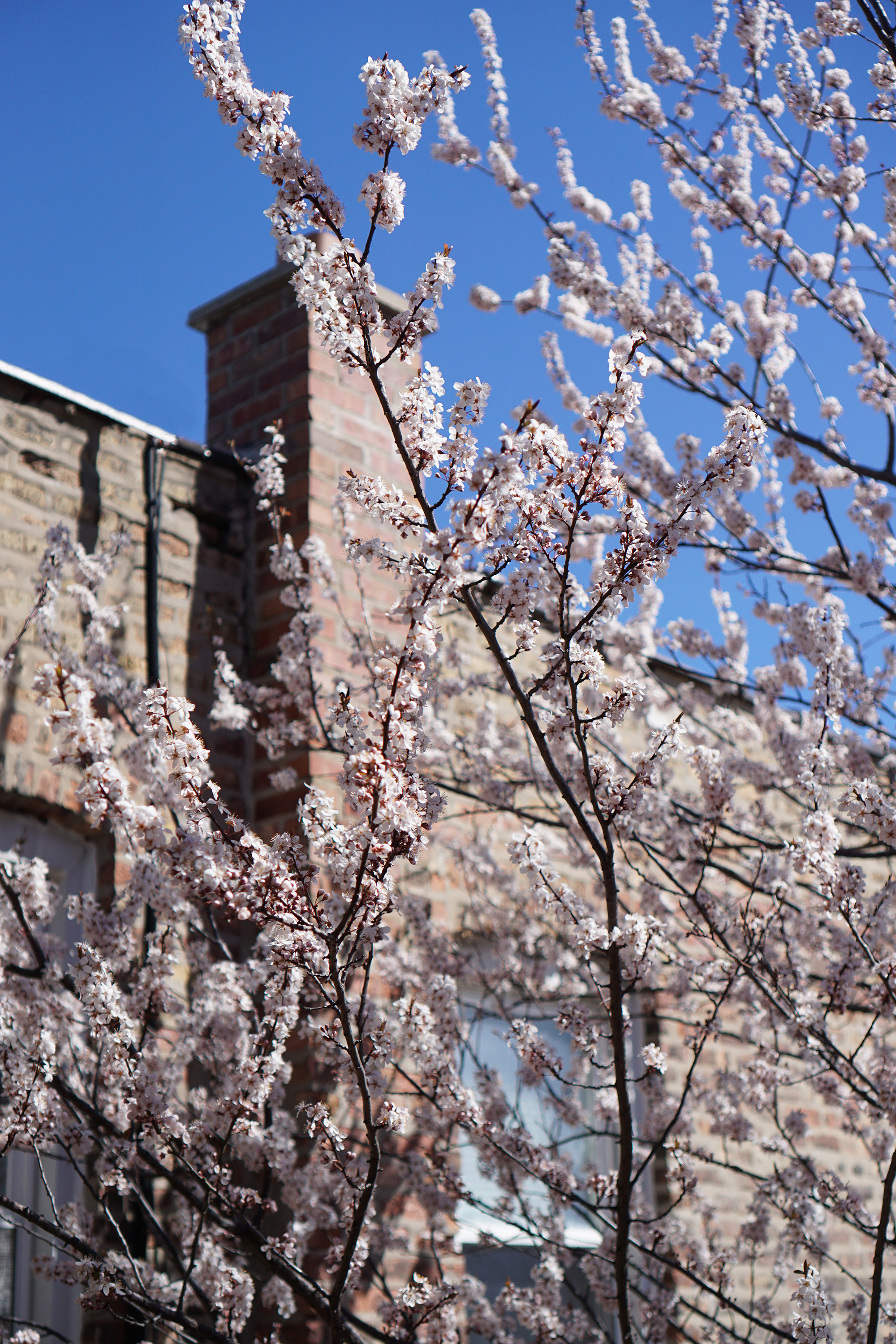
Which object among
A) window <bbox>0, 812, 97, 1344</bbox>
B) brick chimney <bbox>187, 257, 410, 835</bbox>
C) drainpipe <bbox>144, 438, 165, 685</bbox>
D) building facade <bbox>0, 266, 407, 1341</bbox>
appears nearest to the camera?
window <bbox>0, 812, 97, 1344</bbox>

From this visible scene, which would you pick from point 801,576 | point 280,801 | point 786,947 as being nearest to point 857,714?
point 801,576

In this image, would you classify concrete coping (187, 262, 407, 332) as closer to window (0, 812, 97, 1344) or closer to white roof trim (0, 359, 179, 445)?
white roof trim (0, 359, 179, 445)

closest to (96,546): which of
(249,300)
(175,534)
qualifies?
(175,534)

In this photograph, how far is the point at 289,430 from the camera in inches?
136

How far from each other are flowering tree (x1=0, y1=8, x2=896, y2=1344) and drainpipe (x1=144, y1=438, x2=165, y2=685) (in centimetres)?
19

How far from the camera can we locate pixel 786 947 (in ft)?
7.79

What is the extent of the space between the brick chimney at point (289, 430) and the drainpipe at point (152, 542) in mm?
297

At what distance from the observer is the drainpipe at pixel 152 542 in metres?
3.01

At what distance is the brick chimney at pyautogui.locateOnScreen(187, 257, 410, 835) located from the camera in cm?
325

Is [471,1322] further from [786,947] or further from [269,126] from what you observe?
[269,126]

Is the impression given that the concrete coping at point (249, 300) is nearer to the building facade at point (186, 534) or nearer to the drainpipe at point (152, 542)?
the building facade at point (186, 534)

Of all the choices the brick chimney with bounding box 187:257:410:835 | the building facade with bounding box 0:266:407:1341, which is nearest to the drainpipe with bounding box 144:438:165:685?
the building facade with bounding box 0:266:407:1341

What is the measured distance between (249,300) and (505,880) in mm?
1954

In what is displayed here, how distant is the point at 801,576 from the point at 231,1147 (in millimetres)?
2343
